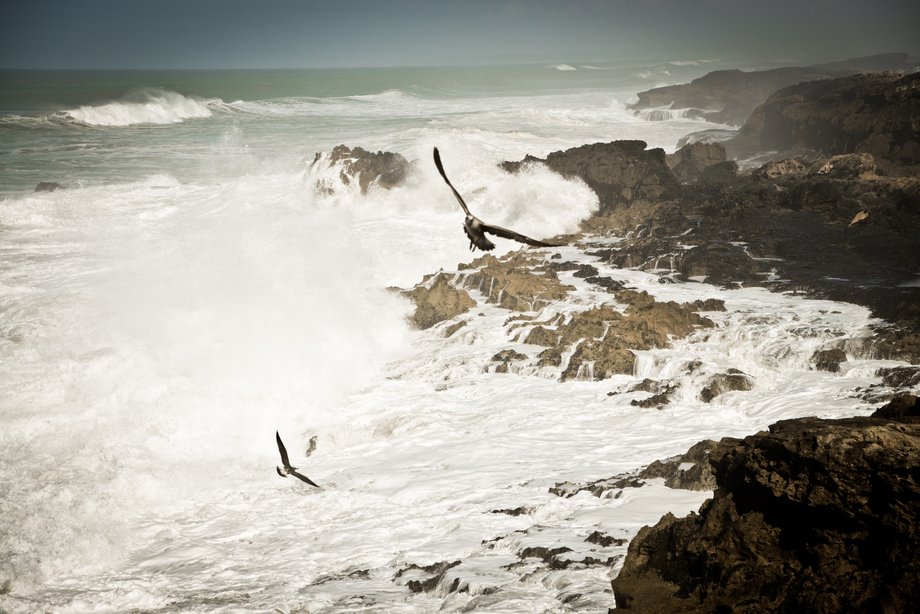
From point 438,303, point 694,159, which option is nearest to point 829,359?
point 438,303

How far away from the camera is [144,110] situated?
62844 millimetres

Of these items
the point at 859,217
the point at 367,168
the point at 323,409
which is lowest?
the point at 323,409

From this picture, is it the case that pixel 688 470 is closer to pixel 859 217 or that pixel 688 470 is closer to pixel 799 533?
pixel 799 533

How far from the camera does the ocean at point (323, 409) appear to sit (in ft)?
31.3

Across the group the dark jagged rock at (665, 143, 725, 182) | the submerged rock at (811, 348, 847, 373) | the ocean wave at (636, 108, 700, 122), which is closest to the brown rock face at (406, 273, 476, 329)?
the submerged rock at (811, 348, 847, 373)

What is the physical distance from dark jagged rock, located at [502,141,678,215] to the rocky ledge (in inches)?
840

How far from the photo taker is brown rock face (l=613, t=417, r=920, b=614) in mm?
5570

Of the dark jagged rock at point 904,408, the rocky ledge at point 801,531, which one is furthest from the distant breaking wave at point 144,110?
the dark jagged rock at point 904,408

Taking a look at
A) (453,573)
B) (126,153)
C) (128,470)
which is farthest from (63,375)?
(126,153)

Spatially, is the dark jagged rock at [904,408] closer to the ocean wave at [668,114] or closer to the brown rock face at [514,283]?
the brown rock face at [514,283]

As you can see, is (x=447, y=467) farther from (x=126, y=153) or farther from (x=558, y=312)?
(x=126, y=153)

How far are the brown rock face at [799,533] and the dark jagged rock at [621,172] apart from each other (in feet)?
70.2

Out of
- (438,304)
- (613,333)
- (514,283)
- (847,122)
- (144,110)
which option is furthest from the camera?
(144,110)

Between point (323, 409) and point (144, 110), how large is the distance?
57.7 m
